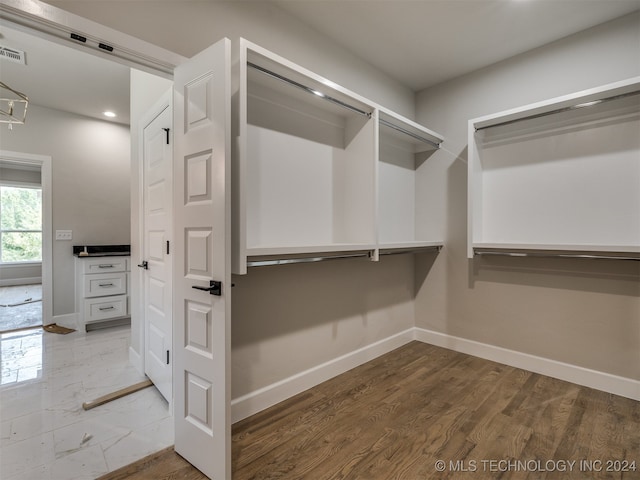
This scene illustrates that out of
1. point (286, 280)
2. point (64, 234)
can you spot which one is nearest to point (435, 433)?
point (286, 280)

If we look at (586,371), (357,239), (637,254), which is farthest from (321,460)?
(637,254)

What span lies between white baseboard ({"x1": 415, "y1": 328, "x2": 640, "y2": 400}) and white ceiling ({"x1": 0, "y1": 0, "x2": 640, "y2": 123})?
2697 mm

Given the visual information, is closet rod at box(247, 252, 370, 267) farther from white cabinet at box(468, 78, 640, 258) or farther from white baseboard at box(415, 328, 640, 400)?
white baseboard at box(415, 328, 640, 400)

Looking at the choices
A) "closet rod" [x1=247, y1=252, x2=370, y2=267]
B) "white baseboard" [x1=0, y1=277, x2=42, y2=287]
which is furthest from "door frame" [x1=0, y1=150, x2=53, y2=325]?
"white baseboard" [x1=0, y1=277, x2=42, y2=287]

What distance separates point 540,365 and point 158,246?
3352mm

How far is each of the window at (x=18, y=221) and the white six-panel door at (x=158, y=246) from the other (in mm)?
6434

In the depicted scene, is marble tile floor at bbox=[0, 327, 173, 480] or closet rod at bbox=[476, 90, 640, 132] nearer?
marble tile floor at bbox=[0, 327, 173, 480]

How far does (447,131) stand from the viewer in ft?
10.8

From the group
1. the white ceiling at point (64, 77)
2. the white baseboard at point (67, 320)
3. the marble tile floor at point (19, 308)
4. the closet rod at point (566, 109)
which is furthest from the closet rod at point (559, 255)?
the marble tile floor at point (19, 308)

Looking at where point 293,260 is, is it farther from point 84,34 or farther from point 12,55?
point 12,55

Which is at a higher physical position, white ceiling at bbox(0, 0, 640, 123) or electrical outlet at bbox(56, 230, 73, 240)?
white ceiling at bbox(0, 0, 640, 123)

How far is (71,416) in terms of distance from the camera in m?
2.18

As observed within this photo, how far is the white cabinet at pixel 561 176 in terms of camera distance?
2.36 meters

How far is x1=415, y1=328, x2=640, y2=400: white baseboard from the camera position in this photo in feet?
7.88
